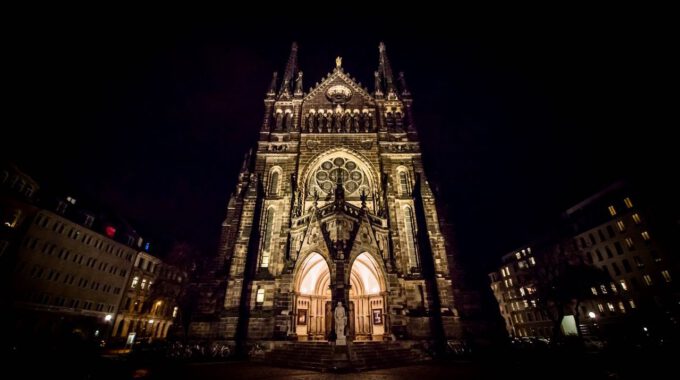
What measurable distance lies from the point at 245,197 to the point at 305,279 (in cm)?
800

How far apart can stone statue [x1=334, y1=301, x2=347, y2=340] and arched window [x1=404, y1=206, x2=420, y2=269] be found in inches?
318

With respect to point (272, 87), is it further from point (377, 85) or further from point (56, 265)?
point (56, 265)

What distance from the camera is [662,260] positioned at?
98.5 feet

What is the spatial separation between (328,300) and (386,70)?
25906mm

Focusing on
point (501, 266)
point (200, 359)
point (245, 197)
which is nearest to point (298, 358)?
point (200, 359)

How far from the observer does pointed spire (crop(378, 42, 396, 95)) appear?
3077 cm

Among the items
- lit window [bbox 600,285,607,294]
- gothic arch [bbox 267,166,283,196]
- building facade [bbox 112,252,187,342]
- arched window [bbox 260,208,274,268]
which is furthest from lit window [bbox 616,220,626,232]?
building facade [bbox 112,252,187,342]

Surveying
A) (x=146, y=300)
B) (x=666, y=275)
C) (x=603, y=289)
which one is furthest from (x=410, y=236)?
(x=146, y=300)

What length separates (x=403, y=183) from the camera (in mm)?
24891

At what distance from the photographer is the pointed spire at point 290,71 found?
31.0 m

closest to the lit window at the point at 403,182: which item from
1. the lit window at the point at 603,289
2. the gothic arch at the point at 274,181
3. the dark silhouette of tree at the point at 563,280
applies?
the gothic arch at the point at 274,181

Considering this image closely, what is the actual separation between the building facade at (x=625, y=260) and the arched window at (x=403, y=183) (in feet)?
58.9

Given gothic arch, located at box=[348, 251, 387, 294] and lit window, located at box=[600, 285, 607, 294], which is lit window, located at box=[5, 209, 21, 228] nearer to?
gothic arch, located at box=[348, 251, 387, 294]

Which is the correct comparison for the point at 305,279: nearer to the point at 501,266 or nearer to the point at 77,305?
the point at 77,305
